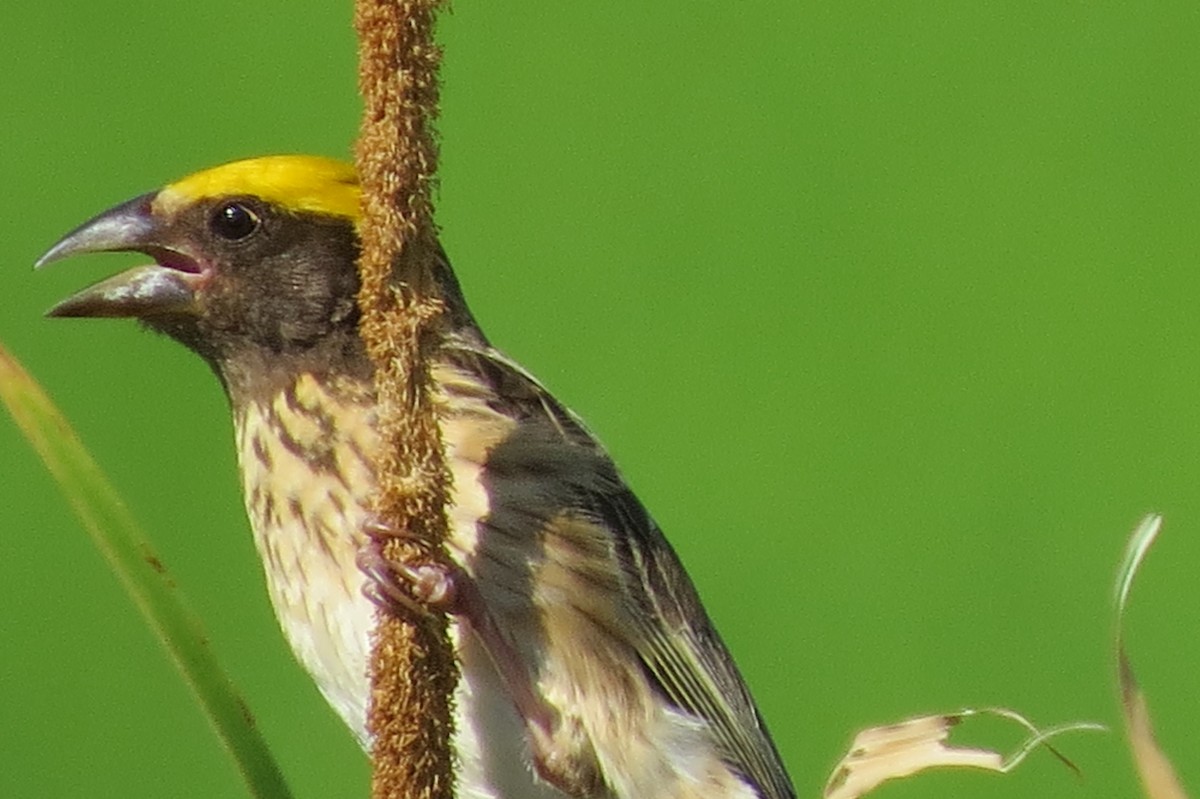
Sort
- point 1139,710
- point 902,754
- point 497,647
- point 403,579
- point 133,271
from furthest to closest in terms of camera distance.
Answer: point 133,271, point 497,647, point 902,754, point 403,579, point 1139,710

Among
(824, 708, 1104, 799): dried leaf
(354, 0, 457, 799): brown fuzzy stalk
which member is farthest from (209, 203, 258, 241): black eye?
(824, 708, 1104, 799): dried leaf

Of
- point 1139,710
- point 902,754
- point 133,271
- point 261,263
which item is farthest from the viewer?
point 261,263

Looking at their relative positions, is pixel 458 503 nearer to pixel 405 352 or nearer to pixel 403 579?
pixel 403 579

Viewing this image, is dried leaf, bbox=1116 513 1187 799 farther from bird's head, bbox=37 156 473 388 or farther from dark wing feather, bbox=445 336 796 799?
bird's head, bbox=37 156 473 388

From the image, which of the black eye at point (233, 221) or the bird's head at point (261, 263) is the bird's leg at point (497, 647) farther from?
the black eye at point (233, 221)

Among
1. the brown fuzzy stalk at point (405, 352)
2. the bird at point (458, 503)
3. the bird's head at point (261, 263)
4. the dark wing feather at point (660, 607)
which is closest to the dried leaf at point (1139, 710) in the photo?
the brown fuzzy stalk at point (405, 352)

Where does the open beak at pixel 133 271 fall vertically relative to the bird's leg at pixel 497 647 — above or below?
above

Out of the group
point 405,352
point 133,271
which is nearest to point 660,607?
point 133,271
